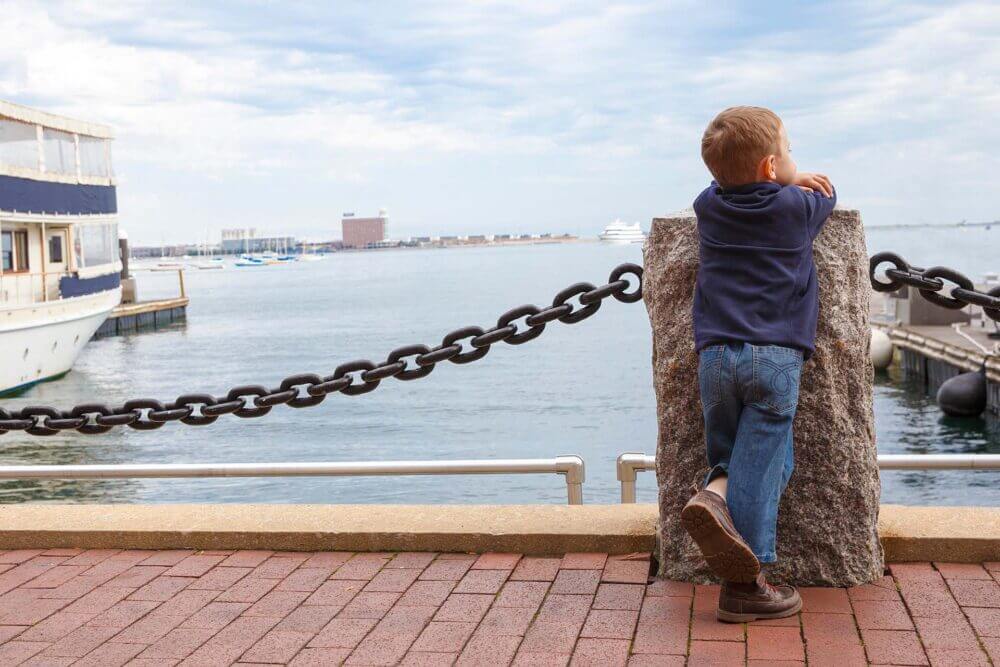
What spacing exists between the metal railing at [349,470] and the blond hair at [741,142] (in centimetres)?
165

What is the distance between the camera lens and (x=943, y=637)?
3.21 m

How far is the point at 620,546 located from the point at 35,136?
2806cm

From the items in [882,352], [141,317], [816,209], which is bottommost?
[141,317]

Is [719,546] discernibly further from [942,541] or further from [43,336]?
[43,336]

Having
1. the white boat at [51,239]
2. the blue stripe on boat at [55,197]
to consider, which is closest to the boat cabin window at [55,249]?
the white boat at [51,239]

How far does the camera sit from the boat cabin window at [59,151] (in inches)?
1163

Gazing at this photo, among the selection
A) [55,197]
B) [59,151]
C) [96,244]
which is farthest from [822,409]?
[96,244]

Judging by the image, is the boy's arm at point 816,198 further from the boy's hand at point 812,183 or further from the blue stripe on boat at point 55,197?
the blue stripe on boat at point 55,197

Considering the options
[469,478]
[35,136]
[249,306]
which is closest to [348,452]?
[469,478]

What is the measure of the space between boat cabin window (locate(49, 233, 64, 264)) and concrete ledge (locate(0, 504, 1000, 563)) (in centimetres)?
2813

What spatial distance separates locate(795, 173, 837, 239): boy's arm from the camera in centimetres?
338

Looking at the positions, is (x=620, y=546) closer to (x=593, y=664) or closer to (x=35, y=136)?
(x=593, y=664)

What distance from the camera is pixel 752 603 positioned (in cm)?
338

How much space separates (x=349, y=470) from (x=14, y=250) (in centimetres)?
2699
